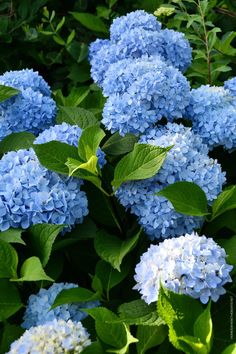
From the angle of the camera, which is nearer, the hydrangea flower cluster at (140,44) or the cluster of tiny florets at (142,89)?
the cluster of tiny florets at (142,89)

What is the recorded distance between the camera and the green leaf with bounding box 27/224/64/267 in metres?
Result: 1.42

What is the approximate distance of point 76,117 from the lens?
5.86ft

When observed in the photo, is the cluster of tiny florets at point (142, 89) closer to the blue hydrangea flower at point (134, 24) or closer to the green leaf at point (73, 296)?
the blue hydrangea flower at point (134, 24)

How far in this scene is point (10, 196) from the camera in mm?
1471

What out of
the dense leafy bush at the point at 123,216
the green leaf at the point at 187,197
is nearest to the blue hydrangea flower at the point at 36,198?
the dense leafy bush at the point at 123,216

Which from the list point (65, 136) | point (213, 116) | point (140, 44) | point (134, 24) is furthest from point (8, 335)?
point (134, 24)

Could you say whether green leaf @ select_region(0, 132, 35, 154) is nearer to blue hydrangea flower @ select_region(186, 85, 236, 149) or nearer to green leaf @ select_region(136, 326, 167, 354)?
blue hydrangea flower @ select_region(186, 85, 236, 149)

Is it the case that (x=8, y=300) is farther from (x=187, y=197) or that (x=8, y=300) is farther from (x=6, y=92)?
(x=6, y=92)

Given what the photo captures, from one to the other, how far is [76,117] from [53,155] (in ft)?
0.98

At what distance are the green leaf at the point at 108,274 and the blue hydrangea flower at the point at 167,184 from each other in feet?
0.39

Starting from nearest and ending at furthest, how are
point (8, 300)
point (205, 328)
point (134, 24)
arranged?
point (205, 328) < point (8, 300) < point (134, 24)

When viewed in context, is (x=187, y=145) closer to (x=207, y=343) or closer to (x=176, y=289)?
(x=176, y=289)

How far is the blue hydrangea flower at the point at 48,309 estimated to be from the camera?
54.7 inches

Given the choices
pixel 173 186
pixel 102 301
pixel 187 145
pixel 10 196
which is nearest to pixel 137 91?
pixel 187 145
